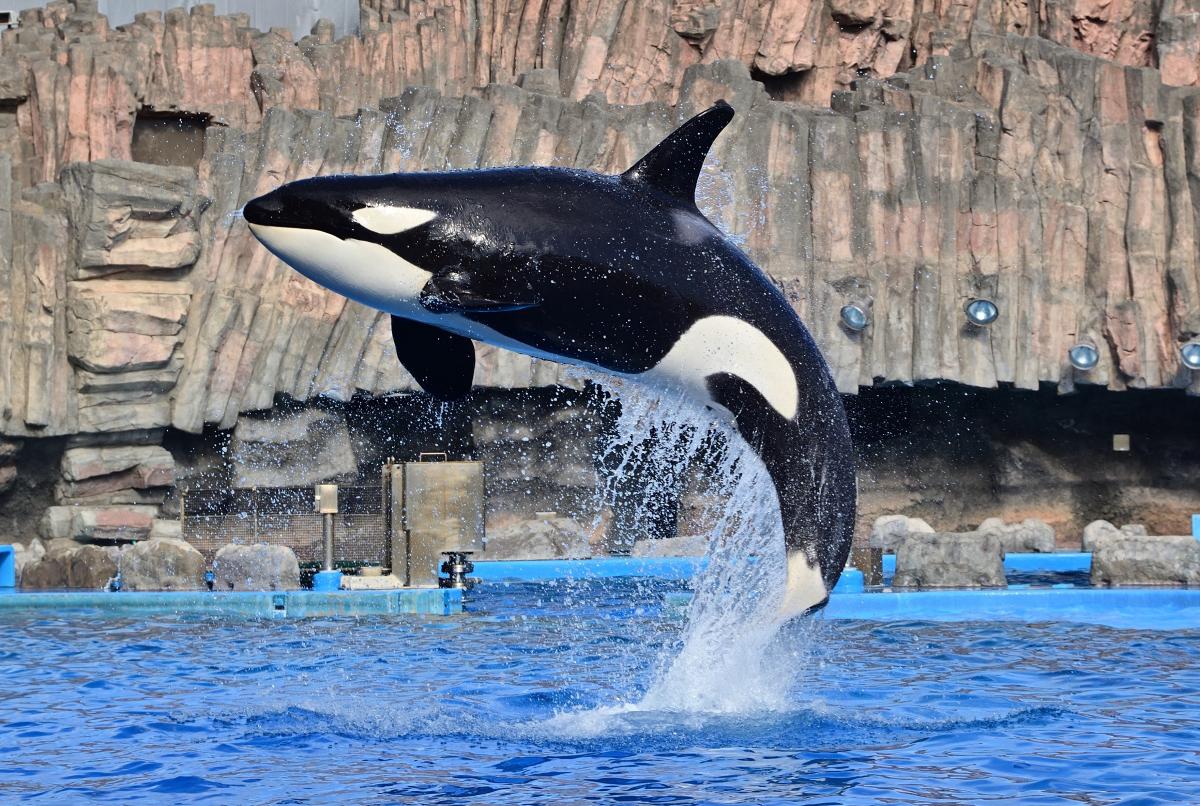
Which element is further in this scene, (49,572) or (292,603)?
(49,572)

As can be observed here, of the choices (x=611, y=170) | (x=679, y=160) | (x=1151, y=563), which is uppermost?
(x=611, y=170)

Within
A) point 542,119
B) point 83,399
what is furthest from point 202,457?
point 542,119

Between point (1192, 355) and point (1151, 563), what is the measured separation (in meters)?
6.03

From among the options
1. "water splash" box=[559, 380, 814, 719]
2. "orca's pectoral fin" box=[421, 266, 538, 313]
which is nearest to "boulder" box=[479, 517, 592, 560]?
"water splash" box=[559, 380, 814, 719]

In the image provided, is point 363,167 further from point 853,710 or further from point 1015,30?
point 853,710

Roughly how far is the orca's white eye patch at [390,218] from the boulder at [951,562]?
7.47 meters

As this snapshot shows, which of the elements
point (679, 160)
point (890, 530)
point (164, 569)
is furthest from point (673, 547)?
point (679, 160)

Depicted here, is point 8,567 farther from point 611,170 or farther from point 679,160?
point 679,160

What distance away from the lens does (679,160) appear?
392 centimetres

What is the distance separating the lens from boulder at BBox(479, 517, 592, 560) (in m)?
13.8

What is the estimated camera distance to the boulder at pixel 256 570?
10242 millimetres

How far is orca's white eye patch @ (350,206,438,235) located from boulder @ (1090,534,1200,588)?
7.93 metres

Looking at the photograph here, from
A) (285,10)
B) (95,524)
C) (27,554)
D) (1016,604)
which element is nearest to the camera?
(1016,604)

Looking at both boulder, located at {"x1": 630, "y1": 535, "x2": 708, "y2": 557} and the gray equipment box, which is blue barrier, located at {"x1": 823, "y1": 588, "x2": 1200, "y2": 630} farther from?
boulder, located at {"x1": 630, "y1": 535, "x2": 708, "y2": 557}
